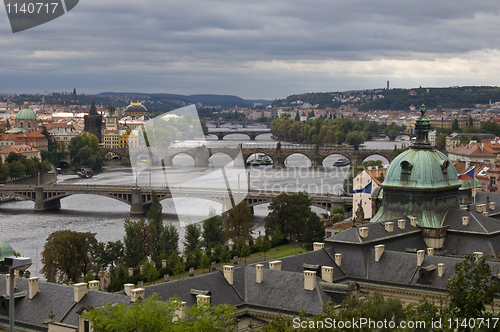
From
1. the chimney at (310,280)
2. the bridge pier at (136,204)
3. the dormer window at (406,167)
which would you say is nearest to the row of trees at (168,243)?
the dormer window at (406,167)

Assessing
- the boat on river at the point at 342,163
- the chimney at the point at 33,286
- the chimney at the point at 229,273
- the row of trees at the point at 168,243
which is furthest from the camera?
the boat on river at the point at 342,163

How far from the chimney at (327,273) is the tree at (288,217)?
2513 cm

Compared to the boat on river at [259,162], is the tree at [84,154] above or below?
above

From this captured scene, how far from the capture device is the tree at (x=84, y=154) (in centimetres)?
12656

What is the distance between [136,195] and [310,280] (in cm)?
5100

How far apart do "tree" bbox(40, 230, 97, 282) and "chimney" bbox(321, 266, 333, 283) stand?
1849 centimetres

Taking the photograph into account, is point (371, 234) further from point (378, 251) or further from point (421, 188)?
point (421, 188)

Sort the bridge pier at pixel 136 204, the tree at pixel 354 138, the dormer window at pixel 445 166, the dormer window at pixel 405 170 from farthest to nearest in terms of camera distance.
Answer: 1. the tree at pixel 354 138
2. the bridge pier at pixel 136 204
3. the dormer window at pixel 445 166
4. the dormer window at pixel 405 170

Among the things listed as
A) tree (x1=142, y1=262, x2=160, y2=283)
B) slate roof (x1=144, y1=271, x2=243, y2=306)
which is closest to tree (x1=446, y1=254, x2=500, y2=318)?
slate roof (x1=144, y1=271, x2=243, y2=306)

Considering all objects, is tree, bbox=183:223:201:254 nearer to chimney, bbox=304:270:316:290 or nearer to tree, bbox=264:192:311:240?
tree, bbox=264:192:311:240

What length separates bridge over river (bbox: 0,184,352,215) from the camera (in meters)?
72.3

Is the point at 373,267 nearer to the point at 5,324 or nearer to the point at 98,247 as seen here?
the point at 5,324

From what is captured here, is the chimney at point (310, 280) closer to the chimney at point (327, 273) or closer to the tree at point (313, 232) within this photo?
the chimney at point (327, 273)

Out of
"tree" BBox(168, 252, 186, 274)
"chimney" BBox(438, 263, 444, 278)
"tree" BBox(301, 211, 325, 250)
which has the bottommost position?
"tree" BBox(168, 252, 186, 274)
